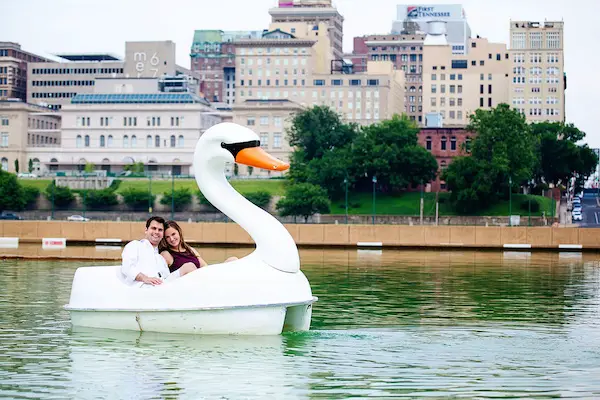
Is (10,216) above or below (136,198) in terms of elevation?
below

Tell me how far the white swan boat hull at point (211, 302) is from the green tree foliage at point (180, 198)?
97.3 metres

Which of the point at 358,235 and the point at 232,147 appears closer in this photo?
the point at 232,147

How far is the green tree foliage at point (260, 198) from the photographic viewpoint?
360ft

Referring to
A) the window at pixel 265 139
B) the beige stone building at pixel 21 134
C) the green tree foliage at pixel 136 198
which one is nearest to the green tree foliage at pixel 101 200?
the green tree foliage at pixel 136 198

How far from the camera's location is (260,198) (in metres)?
110

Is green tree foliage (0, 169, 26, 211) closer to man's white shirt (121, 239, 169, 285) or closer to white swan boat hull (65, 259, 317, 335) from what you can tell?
white swan boat hull (65, 259, 317, 335)

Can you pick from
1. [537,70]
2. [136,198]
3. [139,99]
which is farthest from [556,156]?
[139,99]

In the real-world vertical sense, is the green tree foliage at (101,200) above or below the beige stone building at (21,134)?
below

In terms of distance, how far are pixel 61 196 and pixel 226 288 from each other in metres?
101

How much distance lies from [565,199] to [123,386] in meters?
114

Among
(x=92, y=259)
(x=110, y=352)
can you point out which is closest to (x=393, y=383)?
(x=110, y=352)

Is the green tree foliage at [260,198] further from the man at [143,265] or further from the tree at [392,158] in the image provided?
the man at [143,265]

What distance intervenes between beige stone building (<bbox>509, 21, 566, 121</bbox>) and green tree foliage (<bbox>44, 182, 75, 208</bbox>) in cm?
A: 7892

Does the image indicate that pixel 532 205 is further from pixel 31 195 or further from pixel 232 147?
pixel 232 147
